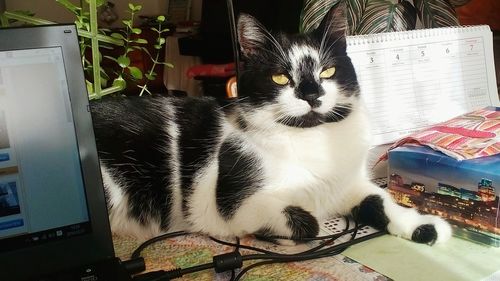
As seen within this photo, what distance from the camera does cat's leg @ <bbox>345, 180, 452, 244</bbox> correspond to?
0.71 m

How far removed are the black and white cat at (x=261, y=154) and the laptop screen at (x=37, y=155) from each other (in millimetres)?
242

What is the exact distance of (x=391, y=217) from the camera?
0.75 m

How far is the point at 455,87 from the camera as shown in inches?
43.0

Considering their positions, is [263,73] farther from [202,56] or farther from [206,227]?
[202,56]

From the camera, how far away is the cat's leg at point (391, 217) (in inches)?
28.0

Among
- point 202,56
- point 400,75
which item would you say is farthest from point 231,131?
point 202,56

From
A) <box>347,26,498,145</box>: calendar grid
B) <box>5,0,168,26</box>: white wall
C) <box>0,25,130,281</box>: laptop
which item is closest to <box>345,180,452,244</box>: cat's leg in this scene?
<box>347,26,498,145</box>: calendar grid

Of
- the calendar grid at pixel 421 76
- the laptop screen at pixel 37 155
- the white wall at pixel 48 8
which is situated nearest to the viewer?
the laptop screen at pixel 37 155

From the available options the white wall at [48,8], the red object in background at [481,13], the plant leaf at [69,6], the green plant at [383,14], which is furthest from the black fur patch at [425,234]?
the white wall at [48,8]

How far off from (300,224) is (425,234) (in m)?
0.20

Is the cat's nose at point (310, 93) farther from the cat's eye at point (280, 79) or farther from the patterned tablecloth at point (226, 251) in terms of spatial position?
the patterned tablecloth at point (226, 251)

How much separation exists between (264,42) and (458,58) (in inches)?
22.6

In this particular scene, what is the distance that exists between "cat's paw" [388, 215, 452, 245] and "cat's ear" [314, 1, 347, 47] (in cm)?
36

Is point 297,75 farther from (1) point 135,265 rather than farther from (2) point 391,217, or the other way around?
(1) point 135,265
